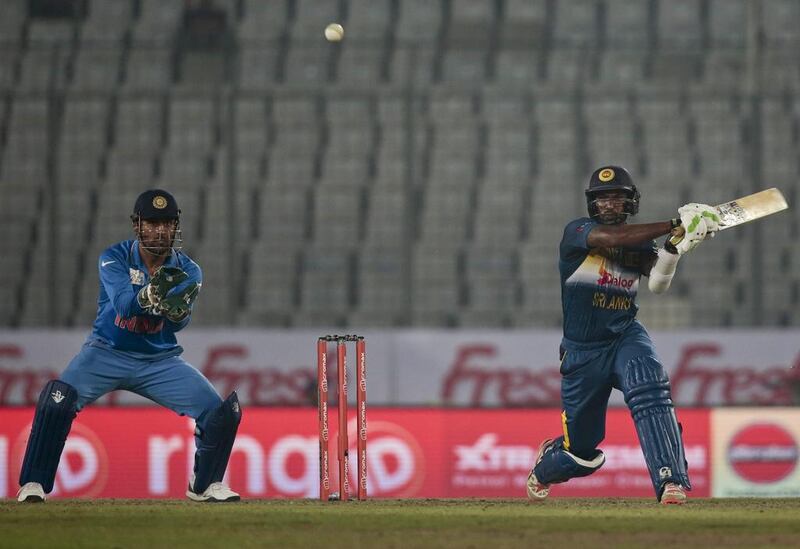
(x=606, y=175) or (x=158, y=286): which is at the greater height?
(x=606, y=175)

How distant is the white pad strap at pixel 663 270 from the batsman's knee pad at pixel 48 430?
3.03 meters

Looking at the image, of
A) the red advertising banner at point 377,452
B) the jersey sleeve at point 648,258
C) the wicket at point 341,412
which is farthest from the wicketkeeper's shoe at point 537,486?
Result: the red advertising banner at point 377,452

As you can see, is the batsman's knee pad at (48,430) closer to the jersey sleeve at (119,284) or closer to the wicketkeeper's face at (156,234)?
the jersey sleeve at (119,284)

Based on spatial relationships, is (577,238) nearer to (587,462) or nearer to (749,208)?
(749,208)

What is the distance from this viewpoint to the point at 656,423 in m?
8.23

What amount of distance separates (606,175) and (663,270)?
672mm

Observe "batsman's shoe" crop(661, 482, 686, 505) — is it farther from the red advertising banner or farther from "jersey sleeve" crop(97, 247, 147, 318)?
the red advertising banner

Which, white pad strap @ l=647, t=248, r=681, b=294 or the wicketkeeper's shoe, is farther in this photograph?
the wicketkeeper's shoe

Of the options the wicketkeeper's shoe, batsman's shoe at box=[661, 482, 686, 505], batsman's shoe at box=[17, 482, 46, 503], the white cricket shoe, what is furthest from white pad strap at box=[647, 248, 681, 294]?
batsman's shoe at box=[17, 482, 46, 503]

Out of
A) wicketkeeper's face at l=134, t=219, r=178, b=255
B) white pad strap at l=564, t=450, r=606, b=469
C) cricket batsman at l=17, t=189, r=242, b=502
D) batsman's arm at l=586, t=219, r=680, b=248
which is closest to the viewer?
batsman's arm at l=586, t=219, r=680, b=248

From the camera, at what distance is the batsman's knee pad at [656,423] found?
26.9ft

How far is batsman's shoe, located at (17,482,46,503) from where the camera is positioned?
28.3ft

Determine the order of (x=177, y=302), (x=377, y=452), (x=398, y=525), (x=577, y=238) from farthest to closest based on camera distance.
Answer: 1. (x=377, y=452)
2. (x=577, y=238)
3. (x=177, y=302)
4. (x=398, y=525)

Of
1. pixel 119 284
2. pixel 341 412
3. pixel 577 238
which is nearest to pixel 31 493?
pixel 119 284
